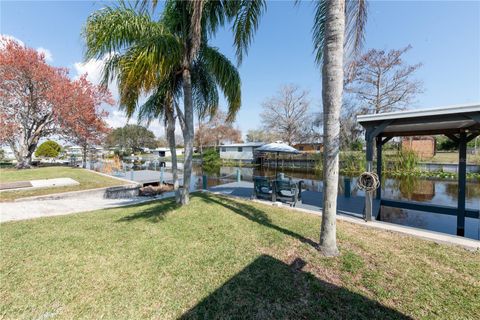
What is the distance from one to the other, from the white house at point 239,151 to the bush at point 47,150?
2626cm

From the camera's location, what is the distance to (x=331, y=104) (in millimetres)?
3074

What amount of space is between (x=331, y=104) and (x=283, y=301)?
8.87 ft

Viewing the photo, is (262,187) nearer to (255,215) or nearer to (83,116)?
(255,215)

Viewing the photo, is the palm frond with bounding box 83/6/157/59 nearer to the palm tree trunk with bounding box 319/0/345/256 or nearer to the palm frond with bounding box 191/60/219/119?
the palm frond with bounding box 191/60/219/119

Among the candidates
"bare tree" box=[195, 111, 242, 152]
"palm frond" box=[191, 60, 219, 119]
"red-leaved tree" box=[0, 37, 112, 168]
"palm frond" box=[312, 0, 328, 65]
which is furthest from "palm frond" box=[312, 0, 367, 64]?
"bare tree" box=[195, 111, 242, 152]

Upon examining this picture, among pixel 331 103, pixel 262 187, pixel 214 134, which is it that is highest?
pixel 214 134

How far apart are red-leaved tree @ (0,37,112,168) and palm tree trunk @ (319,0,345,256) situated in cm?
1505

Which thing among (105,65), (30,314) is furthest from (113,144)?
(30,314)

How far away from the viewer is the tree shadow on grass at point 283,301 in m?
2.10

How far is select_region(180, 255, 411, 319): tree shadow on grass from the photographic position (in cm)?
210

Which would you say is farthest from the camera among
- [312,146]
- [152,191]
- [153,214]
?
[312,146]

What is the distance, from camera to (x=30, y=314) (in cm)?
215

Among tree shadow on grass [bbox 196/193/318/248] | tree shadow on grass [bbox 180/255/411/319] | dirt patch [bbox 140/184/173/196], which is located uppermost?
tree shadow on grass [bbox 196/193/318/248]

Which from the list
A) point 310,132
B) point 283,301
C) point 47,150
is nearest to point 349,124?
point 310,132
